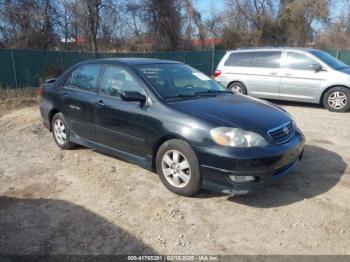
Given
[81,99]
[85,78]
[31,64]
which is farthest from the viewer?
[31,64]

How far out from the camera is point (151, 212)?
3.94 meters

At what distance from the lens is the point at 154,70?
5.00m

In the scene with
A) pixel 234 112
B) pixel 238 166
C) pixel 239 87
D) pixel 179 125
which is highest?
pixel 234 112

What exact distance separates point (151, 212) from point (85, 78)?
2679mm

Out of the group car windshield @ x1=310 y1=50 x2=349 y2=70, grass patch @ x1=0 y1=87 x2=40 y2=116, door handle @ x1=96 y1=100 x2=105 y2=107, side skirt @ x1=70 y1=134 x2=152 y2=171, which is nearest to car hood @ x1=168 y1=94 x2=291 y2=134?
side skirt @ x1=70 y1=134 x2=152 y2=171

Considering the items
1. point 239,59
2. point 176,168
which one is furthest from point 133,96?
point 239,59

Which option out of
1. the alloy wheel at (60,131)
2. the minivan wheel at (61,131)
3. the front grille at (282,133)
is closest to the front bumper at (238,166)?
the front grille at (282,133)

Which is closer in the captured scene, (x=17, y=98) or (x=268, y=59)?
(x=268, y=59)

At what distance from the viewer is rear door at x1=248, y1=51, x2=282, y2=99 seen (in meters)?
10.3

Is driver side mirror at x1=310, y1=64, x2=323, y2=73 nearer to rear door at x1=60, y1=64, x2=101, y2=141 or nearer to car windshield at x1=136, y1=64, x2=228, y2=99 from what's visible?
car windshield at x1=136, y1=64, x2=228, y2=99

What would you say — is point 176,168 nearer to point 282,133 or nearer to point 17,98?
point 282,133

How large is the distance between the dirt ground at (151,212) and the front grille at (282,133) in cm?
67

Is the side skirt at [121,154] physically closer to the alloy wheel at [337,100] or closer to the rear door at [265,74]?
the rear door at [265,74]

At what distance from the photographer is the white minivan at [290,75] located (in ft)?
31.3
